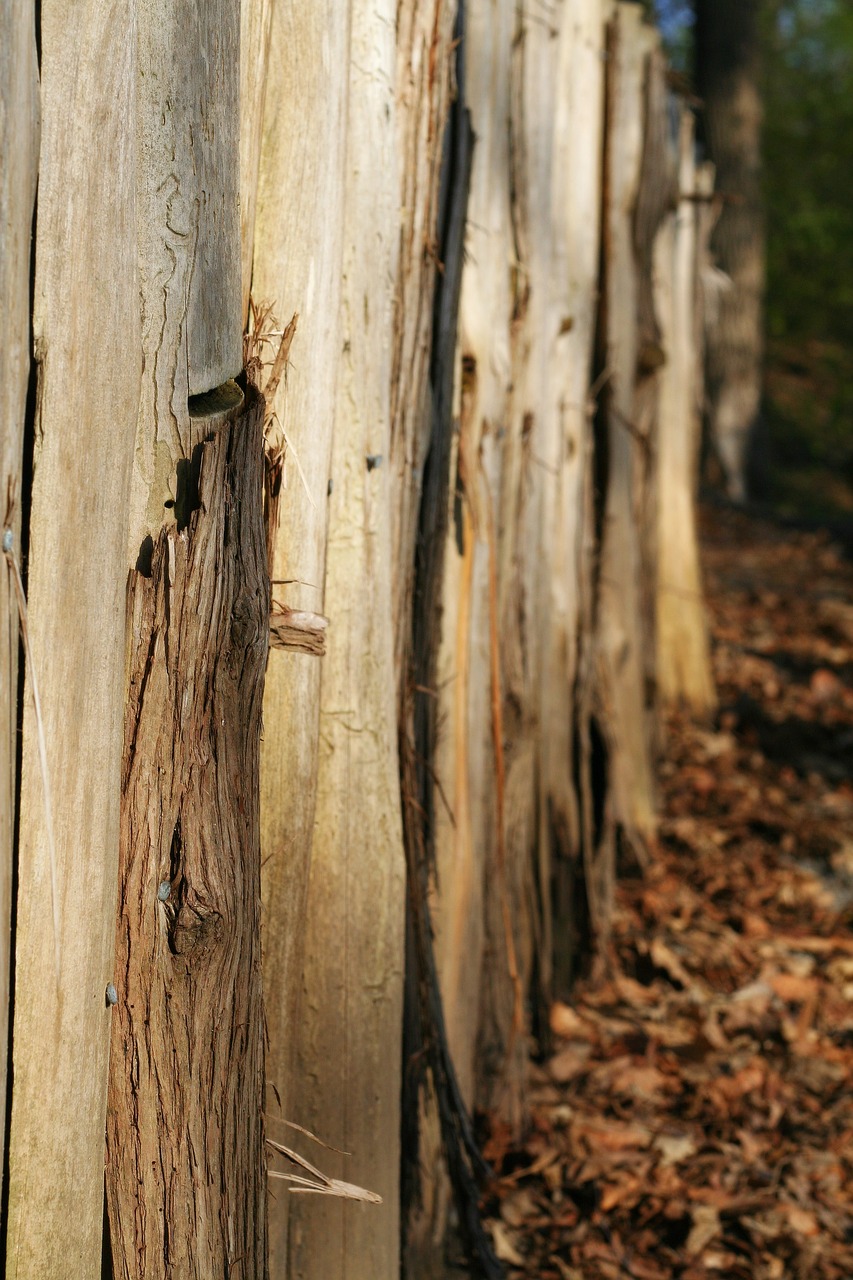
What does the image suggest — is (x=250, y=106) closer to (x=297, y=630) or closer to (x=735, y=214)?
(x=297, y=630)

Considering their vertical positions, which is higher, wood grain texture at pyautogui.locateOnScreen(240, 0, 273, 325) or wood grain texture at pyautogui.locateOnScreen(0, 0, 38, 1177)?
wood grain texture at pyautogui.locateOnScreen(240, 0, 273, 325)

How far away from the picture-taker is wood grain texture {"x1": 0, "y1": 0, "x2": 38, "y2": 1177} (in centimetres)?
121

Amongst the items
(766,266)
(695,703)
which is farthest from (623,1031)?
(766,266)

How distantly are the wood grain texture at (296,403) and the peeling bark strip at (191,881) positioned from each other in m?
0.17

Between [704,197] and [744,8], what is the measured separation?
524 centimetres

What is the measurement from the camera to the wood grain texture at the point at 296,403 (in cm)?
172

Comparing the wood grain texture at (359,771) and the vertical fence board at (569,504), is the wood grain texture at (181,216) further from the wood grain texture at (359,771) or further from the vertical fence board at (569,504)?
the vertical fence board at (569,504)

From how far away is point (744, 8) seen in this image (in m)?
8.82

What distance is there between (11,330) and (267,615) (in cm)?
50

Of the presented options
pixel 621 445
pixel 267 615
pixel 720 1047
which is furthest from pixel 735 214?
pixel 267 615


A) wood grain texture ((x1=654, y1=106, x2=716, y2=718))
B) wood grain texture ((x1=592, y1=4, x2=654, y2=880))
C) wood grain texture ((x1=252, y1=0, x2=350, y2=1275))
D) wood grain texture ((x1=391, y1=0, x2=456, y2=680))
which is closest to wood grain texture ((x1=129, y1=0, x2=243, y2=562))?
wood grain texture ((x1=252, y1=0, x2=350, y2=1275))

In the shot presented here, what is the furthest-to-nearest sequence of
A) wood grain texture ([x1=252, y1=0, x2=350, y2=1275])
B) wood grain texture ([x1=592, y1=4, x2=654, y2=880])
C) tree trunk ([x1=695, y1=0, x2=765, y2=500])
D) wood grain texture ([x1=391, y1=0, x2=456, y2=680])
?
tree trunk ([x1=695, y1=0, x2=765, y2=500])
wood grain texture ([x1=592, y1=4, x2=654, y2=880])
wood grain texture ([x1=391, y1=0, x2=456, y2=680])
wood grain texture ([x1=252, y1=0, x2=350, y2=1275])

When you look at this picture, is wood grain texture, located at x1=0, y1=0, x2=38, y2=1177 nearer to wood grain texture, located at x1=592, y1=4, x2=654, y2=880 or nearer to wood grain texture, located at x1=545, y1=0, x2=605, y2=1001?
wood grain texture, located at x1=545, y1=0, x2=605, y2=1001

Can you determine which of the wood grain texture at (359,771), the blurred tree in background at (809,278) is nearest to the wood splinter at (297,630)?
the wood grain texture at (359,771)
